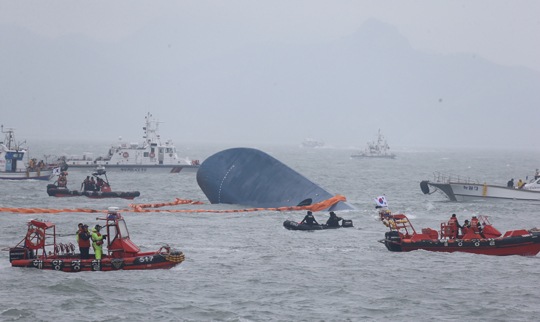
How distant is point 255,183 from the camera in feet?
146

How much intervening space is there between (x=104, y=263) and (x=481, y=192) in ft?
118

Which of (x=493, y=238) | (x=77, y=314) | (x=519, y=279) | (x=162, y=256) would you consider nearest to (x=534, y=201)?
(x=493, y=238)

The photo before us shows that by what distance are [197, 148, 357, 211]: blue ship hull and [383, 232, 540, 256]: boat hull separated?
13.6 m

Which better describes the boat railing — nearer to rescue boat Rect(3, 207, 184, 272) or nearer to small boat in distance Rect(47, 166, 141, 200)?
small boat in distance Rect(47, 166, 141, 200)

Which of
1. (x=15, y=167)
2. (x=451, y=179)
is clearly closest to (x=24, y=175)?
(x=15, y=167)

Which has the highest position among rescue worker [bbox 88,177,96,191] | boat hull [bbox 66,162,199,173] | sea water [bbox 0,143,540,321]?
boat hull [bbox 66,162,199,173]

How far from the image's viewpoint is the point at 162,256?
22.2 m

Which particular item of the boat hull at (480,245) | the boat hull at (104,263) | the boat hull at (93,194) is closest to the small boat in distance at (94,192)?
the boat hull at (93,194)

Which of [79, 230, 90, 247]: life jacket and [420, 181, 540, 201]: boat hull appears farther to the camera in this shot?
[420, 181, 540, 201]: boat hull

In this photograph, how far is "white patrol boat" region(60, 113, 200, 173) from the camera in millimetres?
75125

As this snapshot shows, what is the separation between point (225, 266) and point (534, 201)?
110 feet

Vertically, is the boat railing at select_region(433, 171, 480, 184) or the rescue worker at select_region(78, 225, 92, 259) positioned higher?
the boat railing at select_region(433, 171, 480, 184)

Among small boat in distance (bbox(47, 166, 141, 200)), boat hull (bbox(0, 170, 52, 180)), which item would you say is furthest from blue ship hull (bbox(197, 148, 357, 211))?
boat hull (bbox(0, 170, 52, 180))

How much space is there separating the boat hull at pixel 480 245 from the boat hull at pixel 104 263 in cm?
1126
